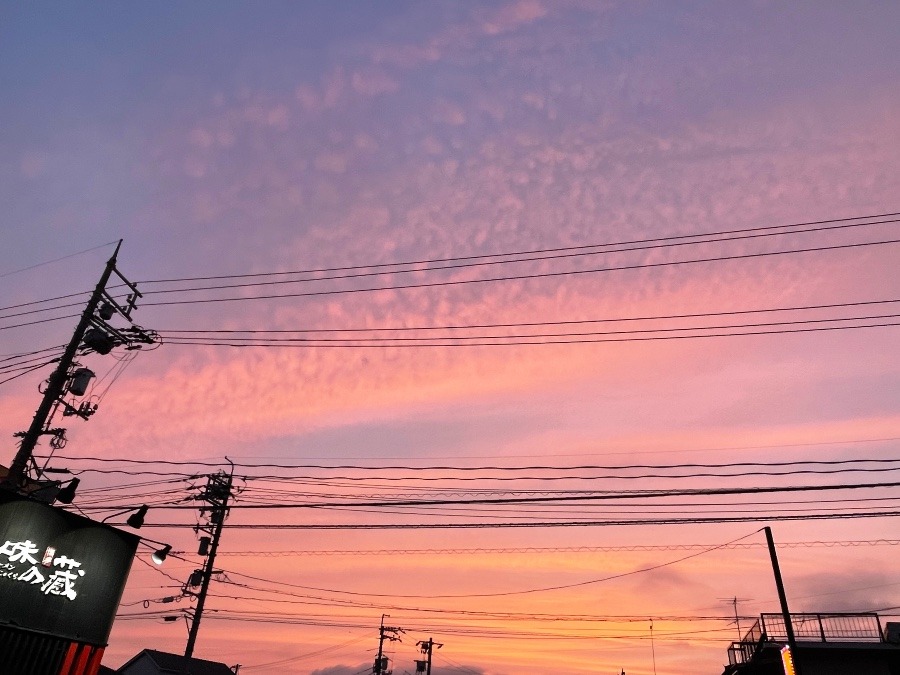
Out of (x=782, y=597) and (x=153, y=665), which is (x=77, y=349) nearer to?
(x=782, y=597)

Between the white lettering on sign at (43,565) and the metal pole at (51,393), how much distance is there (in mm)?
1710

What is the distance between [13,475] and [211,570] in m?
17.5

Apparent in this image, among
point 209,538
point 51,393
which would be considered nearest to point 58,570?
point 51,393

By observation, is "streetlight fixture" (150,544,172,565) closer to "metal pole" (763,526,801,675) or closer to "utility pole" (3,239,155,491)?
"utility pole" (3,239,155,491)

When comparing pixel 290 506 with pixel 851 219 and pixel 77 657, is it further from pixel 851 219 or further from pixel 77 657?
pixel 851 219

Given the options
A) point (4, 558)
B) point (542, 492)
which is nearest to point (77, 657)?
point (4, 558)

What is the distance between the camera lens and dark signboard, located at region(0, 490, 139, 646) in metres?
16.2

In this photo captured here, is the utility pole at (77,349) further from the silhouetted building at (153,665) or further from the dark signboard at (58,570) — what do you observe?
the silhouetted building at (153,665)

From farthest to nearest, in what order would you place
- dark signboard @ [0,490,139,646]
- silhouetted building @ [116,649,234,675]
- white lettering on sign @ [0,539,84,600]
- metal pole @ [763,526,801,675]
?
silhouetted building @ [116,649,234,675] → metal pole @ [763,526,801,675] → dark signboard @ [0,490,139,646] → white lettering on sign @ [0,539,84,600]

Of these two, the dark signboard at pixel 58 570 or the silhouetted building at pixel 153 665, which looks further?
the silhouetted building at pixel 153 665

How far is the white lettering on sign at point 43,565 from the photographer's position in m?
16.1

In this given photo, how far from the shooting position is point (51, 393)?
1734 cm

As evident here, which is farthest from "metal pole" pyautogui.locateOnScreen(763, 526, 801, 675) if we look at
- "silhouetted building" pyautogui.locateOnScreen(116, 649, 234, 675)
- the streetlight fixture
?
"silhouetted building" pyautogui.locateOnScreen(116, 649, 234, 675)

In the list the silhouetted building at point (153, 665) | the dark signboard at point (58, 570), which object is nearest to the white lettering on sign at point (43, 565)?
the dark signboard at point (58, 570)
